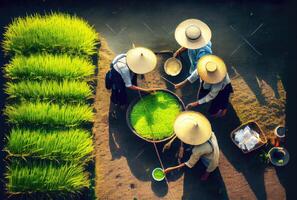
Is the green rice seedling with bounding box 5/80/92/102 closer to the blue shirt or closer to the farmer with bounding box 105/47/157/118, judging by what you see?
the farmer with bounding box 105/47/157/118

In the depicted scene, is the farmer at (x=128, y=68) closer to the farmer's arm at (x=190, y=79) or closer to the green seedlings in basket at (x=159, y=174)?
the farmer's arm at (x=190, y=79)

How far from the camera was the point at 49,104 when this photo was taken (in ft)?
24.6

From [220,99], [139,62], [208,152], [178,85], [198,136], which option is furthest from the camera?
[178,85]

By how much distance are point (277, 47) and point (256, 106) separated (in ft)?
5.06

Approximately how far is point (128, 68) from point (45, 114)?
1.83 metres

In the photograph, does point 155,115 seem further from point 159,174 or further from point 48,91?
point 48,91

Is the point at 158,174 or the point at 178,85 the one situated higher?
the point at 178,85

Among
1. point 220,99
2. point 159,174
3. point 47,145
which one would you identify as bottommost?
point 159,174

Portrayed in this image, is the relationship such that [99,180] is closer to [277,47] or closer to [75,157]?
[75,157]

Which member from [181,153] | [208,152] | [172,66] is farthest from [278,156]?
[172,66]

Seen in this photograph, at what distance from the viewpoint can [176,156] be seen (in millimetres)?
7453

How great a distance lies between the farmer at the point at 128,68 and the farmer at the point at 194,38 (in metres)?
0.66

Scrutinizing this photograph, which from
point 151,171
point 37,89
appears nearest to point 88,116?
point 37,89

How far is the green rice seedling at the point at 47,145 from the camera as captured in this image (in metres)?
7.00
